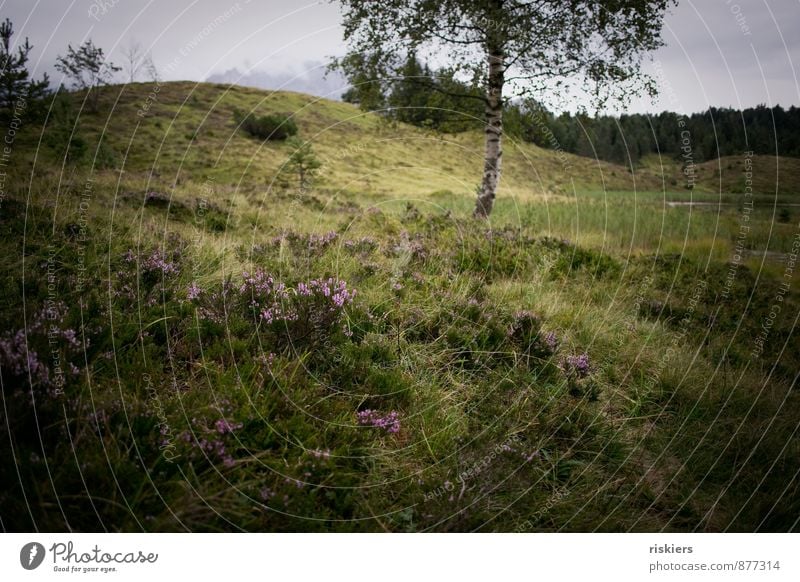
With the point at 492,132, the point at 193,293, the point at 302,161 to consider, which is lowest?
the point at 193,293

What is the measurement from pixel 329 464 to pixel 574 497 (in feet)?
4.78

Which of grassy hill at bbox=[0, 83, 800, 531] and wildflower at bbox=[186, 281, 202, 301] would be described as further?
wildflower at bbox=[186, 281, 202, 301]

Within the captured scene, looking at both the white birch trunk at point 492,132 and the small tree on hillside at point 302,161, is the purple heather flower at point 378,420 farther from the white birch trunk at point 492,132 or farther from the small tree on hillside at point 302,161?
the small tree on hillside at point 302,161

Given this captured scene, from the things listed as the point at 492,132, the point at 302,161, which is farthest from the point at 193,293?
the point at 302,161

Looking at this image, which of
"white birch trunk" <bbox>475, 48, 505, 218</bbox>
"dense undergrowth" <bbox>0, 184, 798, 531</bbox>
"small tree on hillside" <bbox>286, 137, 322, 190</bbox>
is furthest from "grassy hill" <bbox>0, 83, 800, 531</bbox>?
"small tree on hillside" <bbox>286, 137, 322, 190</bbox>

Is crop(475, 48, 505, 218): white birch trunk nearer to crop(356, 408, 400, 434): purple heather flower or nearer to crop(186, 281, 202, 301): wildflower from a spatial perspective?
crop(186, 281, 202, 301): wildflower

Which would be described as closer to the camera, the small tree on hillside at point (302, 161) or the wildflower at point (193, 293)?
the wildflower at point (193, 293)

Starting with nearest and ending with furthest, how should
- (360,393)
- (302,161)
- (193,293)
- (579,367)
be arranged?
(360,393) → (193,293) → (579,367) → (302,161)

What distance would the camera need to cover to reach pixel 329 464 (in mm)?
2004

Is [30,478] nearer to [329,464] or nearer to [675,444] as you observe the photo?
[329,464]

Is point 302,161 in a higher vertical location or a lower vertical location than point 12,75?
higher

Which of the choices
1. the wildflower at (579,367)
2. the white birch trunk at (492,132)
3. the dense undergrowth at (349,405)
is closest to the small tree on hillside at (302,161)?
the white birch trunk at (492,132)

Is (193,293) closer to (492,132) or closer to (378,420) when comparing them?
(378,420)

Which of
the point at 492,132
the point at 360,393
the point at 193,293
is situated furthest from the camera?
the point at 492,132
